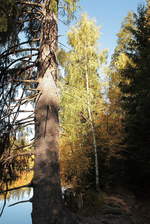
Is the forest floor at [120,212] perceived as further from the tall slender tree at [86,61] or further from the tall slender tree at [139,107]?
the tall slender tree at [86,61]

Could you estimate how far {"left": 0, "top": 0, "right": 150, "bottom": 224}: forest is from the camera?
2869 mm

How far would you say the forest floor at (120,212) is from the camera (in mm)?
6757

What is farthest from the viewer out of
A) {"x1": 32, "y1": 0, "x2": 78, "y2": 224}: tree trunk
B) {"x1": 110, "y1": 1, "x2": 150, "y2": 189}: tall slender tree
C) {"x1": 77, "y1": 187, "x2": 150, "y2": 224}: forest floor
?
{"x1": 110, "y1": 1, "x2": 150, "y2": 189}: tall slender tree

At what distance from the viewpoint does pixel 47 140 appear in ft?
9.40

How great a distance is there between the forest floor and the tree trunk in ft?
12.7

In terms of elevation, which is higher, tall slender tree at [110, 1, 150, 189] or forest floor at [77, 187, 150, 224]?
tall slender tree at [110, 1, 150, 189]

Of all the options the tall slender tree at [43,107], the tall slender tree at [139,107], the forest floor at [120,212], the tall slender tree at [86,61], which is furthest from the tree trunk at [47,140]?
the tall slender tree at [86,61]

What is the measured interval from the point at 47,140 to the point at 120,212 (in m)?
6.37

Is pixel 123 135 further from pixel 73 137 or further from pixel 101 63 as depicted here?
pixel 73 137

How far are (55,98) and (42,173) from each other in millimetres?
1145

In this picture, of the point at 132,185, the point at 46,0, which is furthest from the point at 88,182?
the point at 46,0

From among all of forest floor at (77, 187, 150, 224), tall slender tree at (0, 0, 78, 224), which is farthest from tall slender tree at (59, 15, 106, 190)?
tall slender tree at (0, 0, 78, 224)

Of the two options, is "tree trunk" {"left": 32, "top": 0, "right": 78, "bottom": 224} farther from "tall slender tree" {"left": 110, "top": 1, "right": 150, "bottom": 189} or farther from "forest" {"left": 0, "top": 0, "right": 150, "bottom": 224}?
"tall slender tree" {"left": 110, "top": 1, "right": 150, "bottom": 189}

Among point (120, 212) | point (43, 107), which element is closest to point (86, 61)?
point (120, 212)
